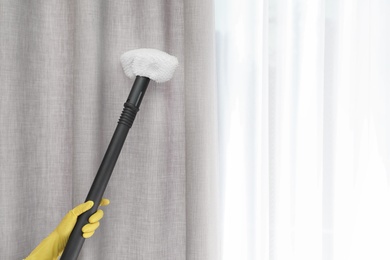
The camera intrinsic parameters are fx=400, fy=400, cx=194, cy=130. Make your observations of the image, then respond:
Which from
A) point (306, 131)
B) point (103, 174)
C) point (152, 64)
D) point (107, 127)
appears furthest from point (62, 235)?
point (306, 131)

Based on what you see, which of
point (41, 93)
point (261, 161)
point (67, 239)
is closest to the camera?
point (67, 239)

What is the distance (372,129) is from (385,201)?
0.69 ft

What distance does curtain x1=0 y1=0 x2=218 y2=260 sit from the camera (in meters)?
1.03

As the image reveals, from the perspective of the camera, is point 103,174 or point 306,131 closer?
point 103,174

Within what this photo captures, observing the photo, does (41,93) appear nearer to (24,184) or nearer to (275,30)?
(24,184)

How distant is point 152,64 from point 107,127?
9.8 inches

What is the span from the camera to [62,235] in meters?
0.93

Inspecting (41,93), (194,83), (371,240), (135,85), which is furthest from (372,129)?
(41,93)

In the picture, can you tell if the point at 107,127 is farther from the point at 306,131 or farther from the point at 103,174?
the point at 306,131

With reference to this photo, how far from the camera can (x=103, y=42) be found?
1.11m

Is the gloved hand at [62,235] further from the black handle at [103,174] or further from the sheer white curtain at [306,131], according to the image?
the sheer white curtain at [306,131]

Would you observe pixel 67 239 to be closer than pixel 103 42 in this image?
Yes

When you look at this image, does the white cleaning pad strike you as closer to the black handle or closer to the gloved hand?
the black handle

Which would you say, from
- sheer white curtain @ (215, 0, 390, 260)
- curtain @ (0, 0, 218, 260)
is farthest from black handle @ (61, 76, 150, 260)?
sheer white curtain @ (215, 0, 390, 260)
